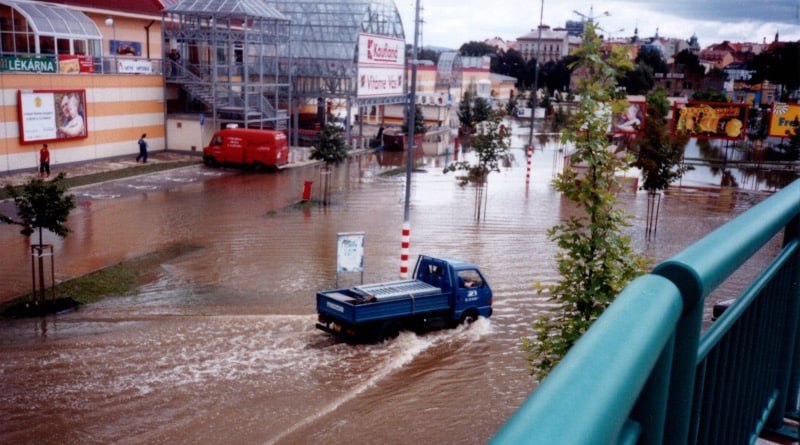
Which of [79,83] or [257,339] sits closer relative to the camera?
[257,339]

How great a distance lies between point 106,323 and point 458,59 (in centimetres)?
7056

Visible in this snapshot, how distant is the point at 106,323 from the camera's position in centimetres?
1559

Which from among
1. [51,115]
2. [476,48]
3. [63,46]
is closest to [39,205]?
[51,115]

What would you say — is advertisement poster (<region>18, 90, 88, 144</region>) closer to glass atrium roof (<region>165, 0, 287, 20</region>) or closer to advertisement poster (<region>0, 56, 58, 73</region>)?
advertisement poster (<region>0, 56, 58, 73</region>)

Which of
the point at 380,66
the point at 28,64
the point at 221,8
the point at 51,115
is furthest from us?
the point at 380,66

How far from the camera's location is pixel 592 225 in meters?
9.77

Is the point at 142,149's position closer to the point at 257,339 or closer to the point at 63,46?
the point at 63,46

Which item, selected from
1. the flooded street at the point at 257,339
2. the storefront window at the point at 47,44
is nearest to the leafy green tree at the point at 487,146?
the flooded street at the point at 257,339

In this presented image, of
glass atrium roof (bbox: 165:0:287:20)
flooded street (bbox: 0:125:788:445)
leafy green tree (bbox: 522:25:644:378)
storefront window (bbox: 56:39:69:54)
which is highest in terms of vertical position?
glass atrium roof (bbox: 165:0:287:20)

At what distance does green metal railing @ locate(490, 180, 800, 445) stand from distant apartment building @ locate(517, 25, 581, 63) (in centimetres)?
9272

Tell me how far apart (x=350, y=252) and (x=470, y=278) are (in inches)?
131

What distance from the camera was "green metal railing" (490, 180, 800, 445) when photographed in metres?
0.95

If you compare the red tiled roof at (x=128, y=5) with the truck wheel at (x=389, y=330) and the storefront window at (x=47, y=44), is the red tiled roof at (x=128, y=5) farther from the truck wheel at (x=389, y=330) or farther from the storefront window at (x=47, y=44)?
the truck wheel at (x=389, y=330)

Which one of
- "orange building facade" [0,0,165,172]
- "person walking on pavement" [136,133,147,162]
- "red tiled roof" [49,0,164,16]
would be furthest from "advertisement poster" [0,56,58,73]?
"red tiled roof" [49,0,164,16]
